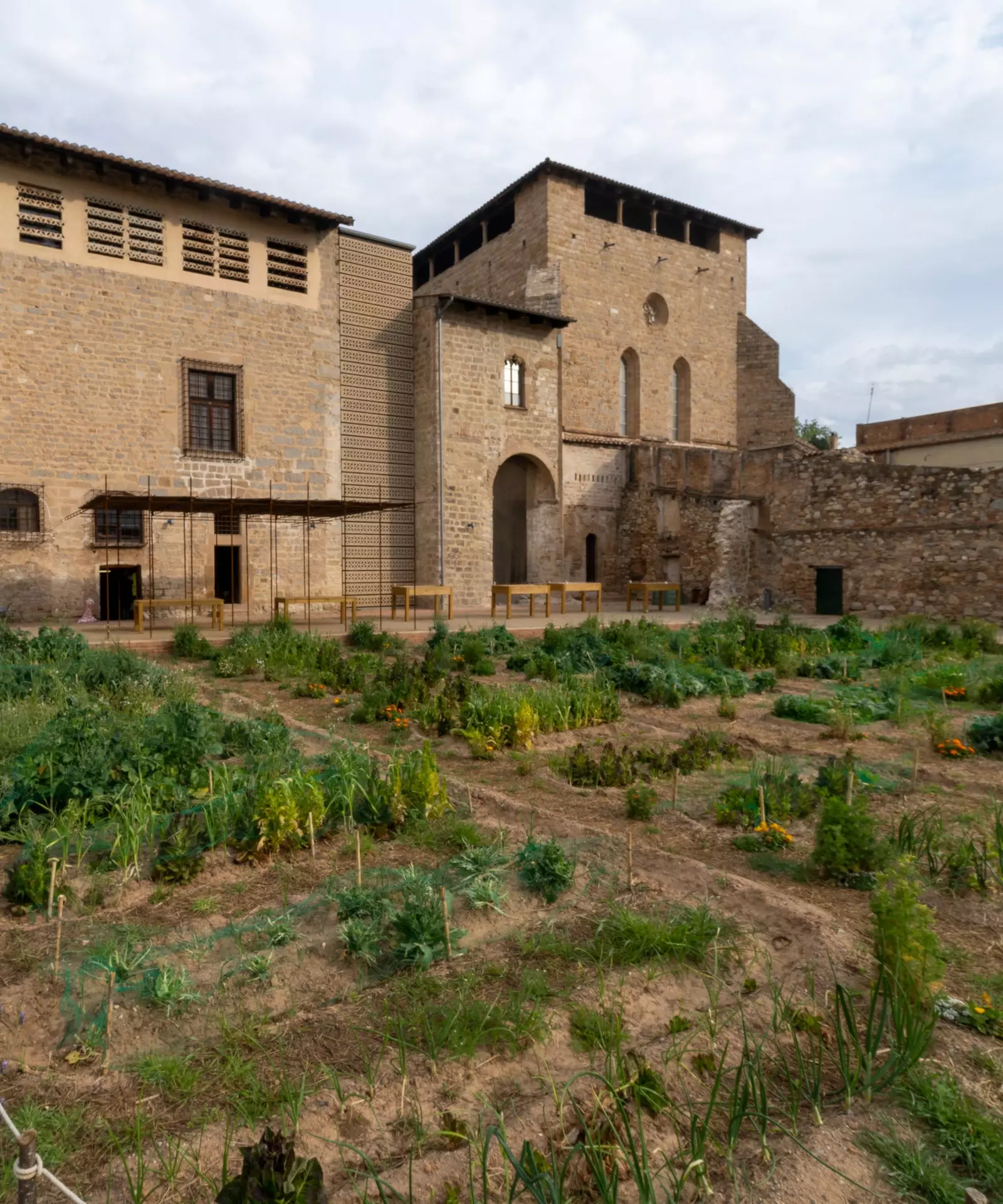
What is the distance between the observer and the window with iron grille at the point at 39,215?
14.2m

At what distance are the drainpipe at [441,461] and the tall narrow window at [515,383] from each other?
2.29 m

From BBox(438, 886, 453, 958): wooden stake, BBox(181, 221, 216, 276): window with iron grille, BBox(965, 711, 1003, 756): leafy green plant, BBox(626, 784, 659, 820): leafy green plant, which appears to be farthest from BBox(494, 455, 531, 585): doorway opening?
BBox(438, 886, 453, 958): wooden stake

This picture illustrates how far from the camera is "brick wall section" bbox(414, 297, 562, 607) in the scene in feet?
61.7

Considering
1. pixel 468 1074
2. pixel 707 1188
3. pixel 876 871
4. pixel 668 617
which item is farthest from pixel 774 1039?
pixel 668 617

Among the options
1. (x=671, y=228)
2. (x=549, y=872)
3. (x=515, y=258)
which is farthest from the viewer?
(x=671, y=228)

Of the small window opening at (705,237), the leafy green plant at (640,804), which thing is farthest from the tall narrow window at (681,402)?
the leafy green plant at (640,804)

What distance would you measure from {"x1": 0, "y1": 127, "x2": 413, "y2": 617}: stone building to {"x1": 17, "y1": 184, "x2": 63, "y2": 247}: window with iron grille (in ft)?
0.09

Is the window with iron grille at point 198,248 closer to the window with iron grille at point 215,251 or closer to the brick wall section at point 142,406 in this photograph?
the window with iron grille at point 215,251

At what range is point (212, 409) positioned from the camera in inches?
639

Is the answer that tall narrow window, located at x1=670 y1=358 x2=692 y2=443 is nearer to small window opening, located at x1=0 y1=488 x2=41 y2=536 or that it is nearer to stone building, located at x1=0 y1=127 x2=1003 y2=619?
stone building, located at x1=0 y1=127 x2=1003 y2=619

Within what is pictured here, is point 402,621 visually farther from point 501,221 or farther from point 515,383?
point 501,221

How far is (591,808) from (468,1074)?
263cm

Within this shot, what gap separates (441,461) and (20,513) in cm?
865

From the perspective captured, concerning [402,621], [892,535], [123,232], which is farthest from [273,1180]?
[892,535]
